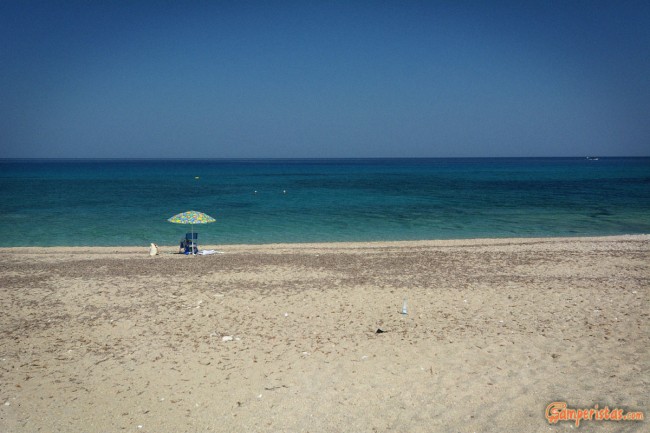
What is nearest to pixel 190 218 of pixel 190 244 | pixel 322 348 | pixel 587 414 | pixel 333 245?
pixel 190 244

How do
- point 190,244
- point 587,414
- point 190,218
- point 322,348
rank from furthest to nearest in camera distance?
point 190,244, point 190,218, point 322,348, point 587,414

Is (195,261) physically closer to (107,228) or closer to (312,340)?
(312,340)

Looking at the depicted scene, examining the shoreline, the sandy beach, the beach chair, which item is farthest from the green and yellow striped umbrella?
the sandy beach

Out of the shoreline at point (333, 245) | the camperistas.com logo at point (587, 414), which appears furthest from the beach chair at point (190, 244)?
the camperistas.com logo at point (587, 414)

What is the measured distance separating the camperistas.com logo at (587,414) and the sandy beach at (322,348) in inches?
3.9

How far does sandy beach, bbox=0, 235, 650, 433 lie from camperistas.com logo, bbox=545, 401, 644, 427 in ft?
0.32

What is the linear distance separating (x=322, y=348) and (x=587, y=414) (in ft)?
15.0

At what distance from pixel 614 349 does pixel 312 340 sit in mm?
5791

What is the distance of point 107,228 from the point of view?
31.1m

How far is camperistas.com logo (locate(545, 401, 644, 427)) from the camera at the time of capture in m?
6.80

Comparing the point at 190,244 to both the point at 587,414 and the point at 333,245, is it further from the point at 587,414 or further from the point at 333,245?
the point at 587,414

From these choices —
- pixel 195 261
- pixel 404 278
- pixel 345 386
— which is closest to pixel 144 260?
pixel 195 261

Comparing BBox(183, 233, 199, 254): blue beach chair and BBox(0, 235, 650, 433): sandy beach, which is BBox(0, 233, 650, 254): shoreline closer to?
BBox(183, 233, 199, 254): blue beach chair

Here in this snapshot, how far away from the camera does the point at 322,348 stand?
9.33m
